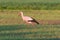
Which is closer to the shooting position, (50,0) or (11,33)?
(11,33)

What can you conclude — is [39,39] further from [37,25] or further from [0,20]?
[0,20]

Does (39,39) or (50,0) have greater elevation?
(39,39)

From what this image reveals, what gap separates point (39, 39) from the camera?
12102mm

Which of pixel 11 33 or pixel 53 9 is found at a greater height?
pixel 11 33

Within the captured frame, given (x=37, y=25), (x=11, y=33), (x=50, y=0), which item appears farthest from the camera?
(x=50, y=0)

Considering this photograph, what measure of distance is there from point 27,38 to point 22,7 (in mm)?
16708

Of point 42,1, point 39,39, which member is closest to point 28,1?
point 42,1

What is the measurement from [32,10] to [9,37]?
15.7m

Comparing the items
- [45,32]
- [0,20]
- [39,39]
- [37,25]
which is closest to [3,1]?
[0,20]

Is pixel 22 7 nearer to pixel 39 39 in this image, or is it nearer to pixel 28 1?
pixel 28 1

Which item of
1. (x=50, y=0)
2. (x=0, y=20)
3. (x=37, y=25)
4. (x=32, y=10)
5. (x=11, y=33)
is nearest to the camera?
(x=11, y=33)

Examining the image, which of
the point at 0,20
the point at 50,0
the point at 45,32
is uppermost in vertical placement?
the point at 45,32

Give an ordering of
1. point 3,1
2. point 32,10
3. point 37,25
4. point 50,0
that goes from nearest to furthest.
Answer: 1. point 37,25
2. point 32,10
3. point 3,1
4. point 50,0

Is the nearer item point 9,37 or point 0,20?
point 9,37
